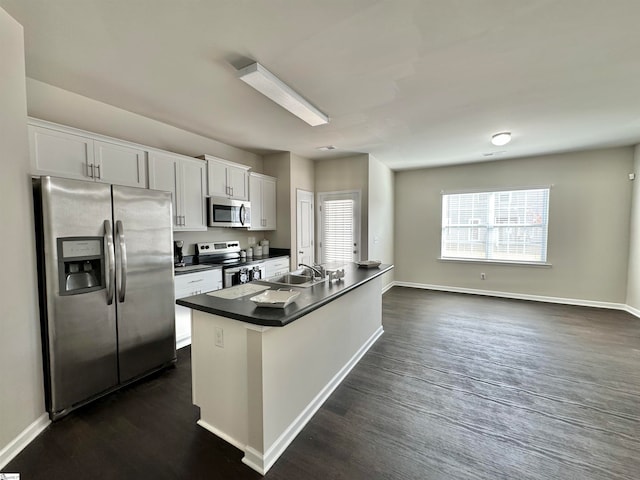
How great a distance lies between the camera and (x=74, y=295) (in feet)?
6.54

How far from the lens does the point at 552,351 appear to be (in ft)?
9.97

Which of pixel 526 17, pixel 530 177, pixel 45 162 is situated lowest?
pixel 45 162

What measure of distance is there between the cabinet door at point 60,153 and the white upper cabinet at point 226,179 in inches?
52.3

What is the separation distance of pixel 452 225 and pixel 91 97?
238 inches

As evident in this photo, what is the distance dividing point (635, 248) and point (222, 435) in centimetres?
616

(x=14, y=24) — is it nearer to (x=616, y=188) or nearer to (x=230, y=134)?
(x=230, y=134)

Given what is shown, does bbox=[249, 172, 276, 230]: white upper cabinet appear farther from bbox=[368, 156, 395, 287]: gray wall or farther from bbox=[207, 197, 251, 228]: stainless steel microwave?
bbox=[368, 156, 395, 287]: gray wall

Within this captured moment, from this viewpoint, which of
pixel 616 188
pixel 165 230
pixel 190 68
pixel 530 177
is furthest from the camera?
pixel 530 177

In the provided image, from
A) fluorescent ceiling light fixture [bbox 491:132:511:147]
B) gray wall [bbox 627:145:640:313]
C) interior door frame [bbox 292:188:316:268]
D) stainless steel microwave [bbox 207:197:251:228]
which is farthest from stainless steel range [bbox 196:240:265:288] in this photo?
gray wall [bbox 627:145:640:313]

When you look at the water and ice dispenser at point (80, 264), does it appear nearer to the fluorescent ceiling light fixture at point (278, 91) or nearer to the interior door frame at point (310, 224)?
the fluorescent ceiling light fixture at point (278, 91)

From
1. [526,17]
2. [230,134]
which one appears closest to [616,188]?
[526,17]

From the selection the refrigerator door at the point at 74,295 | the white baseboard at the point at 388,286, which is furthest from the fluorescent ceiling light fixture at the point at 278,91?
the white baseboard at the point at 388,286

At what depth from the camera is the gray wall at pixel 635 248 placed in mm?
4098

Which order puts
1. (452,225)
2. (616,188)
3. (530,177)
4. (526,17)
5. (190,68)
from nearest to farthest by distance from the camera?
1. (526,17)
2. (190,68)
3. (616,188)
4. (530,177)
5. (452,225)
